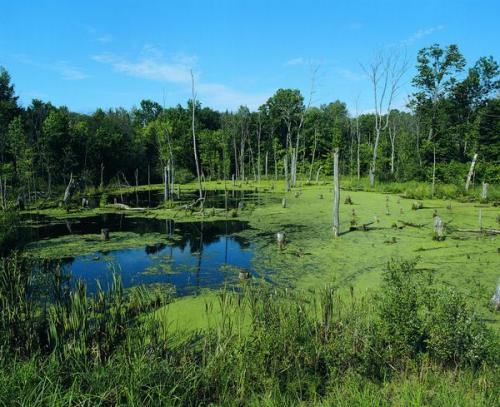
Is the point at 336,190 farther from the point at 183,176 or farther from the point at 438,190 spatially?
the point at 183,176

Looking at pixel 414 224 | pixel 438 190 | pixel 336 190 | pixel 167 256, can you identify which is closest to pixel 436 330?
pixel 167 256

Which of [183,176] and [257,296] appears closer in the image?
[257,296]

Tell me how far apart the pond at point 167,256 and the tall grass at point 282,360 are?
1845mm

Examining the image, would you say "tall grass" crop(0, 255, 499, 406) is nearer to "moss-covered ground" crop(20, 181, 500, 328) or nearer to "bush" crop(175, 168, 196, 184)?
"moss-covered ground" crop(20, 181, 500, 328)

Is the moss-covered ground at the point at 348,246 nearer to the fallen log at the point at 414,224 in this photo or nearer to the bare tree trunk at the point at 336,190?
the fallen log at the point at 414,224

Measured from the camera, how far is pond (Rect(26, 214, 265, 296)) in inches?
408

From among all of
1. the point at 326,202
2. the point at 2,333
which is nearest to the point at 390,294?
the point at 2,333

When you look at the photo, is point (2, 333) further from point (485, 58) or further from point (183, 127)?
point (183, 127)

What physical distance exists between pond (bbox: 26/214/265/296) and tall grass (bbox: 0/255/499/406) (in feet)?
6.05

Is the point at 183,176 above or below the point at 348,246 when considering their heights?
above

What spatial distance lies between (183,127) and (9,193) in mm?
28195

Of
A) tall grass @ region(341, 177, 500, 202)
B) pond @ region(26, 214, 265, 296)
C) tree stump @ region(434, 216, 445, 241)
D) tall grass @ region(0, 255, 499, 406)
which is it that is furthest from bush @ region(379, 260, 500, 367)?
tall grass @ region(341, 177, 500, 202)

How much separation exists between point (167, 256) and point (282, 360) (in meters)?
8.59

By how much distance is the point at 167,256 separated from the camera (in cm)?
1302
